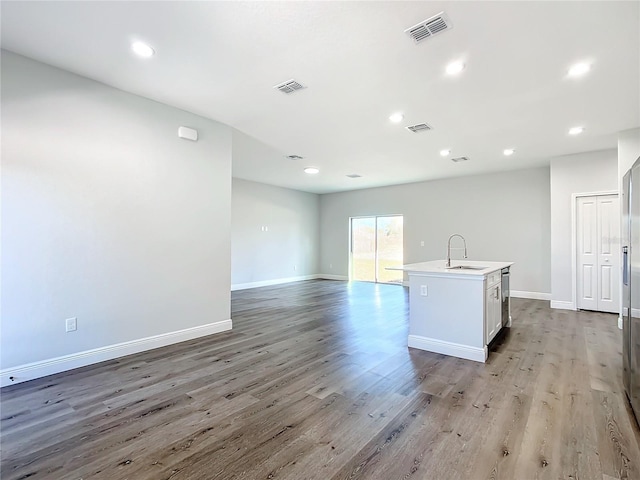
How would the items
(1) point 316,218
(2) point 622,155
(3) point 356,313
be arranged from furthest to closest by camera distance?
(1) point 316,218
(3) point 356,313
(2) point 622,155

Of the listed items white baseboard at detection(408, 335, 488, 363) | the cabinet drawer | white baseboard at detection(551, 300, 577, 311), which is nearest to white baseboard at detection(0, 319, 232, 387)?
white baseboard at detection(408, 335, 488, 363)

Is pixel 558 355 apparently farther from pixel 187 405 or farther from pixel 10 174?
pixel 10 174

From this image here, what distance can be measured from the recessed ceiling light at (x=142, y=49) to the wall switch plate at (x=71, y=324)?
98.9 inches

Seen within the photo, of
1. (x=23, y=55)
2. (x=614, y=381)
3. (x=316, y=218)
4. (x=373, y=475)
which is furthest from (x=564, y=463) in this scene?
(x=316, y=218)

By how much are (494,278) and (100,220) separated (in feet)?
14.2

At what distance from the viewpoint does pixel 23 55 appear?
272cm

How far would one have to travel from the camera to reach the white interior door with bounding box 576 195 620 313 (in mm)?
5199

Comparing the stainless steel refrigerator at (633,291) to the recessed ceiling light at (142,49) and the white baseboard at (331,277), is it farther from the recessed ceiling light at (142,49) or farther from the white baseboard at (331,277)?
the white baseboard at (331,277)

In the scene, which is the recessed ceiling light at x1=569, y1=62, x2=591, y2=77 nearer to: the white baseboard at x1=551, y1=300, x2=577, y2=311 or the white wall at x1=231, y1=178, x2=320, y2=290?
the white baseboard at x1=551, y1=300, x2=577, y2=311

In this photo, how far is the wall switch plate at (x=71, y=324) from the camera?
297 cm

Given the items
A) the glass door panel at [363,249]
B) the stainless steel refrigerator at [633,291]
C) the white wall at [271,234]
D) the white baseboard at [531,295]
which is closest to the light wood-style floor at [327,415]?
the stainless steel refrigerator at [633,291]

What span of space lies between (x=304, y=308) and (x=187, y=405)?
349 cm

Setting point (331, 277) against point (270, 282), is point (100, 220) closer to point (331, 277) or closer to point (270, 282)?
point (270, 282)

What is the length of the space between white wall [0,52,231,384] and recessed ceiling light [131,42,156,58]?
884mm
